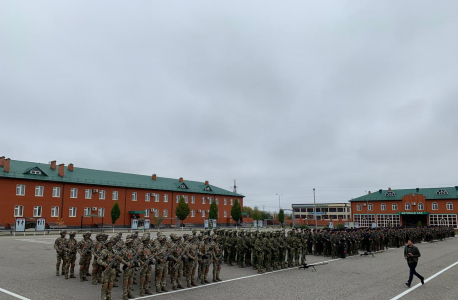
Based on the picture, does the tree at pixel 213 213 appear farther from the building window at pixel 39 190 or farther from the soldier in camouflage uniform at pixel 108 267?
the soldier in camouflage uniform at pixel 108 267

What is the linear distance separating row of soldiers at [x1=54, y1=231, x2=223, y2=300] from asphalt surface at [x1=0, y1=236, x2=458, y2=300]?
459 mm

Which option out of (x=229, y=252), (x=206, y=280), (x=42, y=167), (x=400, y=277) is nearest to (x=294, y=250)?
(x=229, y=252)

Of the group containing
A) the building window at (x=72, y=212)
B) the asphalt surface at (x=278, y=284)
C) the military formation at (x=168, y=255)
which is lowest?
the asphalt surface at (x=278, y=284)

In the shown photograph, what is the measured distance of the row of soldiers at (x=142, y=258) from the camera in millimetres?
9633

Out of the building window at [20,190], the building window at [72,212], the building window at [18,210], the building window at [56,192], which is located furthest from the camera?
the building window at [72,212]

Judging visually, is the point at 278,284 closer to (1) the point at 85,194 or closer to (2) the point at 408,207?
(1) the point at 85,194

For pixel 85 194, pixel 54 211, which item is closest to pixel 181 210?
pixel 85 194

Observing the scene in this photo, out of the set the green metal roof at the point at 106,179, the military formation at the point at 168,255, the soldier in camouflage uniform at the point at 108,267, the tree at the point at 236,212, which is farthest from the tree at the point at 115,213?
the soldier in camouflage uniform at the point at 108,267

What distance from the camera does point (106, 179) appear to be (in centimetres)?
5172

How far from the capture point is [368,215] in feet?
224

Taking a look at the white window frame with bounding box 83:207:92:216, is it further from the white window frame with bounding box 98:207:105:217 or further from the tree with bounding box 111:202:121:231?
the tree with bounding box 111:202:121:231

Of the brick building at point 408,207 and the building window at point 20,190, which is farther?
the brick building at point 408,207

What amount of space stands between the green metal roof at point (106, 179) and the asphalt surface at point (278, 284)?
31182mm

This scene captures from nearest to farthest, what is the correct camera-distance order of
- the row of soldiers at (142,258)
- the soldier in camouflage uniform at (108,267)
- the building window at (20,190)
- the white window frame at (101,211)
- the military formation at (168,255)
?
the soldier in camouflage uniform at (108,267), the row of soldiers at (142,258), the military formation at (168,255), the building window at (20,190), the white window frame at (101,211)
